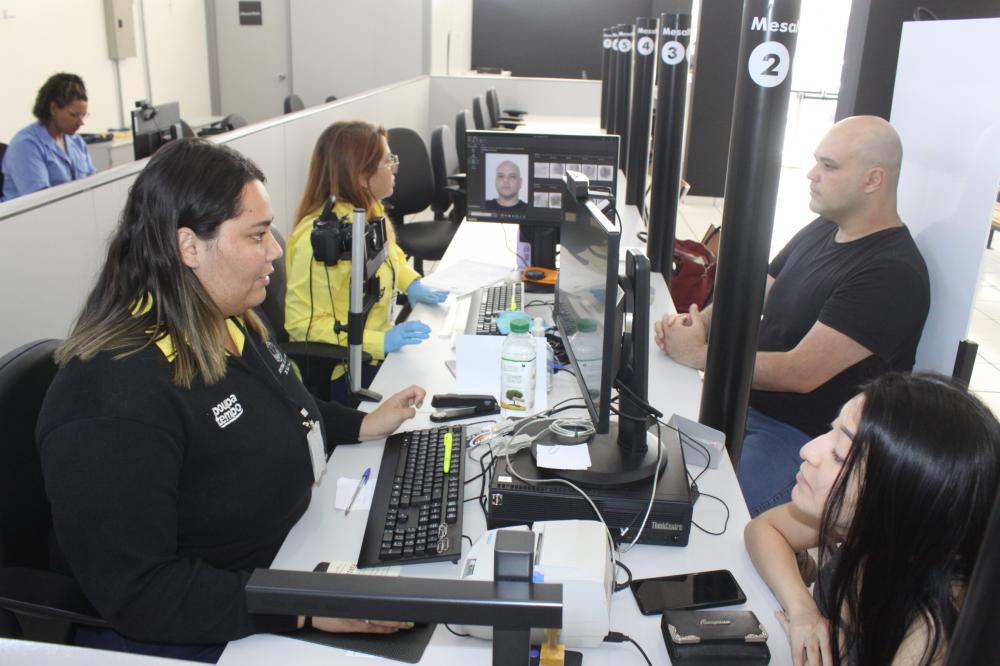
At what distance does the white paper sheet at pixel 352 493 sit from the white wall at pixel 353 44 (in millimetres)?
6864

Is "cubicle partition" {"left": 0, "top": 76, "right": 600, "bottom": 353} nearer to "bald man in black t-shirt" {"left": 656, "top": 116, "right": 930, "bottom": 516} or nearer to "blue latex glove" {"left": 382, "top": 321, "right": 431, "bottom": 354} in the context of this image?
"blue latex glove" {"left": 382, "top": 321, "right": 431, "bottom": 354}

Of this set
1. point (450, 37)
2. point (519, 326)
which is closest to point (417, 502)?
point (519, 326)

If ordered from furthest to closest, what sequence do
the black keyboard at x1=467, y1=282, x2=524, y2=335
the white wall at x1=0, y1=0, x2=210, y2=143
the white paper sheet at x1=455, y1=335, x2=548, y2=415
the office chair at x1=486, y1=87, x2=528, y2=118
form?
the office chair at x1=486, y1=87, x2=528, y2=118 < the white wall at x1=0, y1=0, x2=210, y2=143 < the black keyboard at x1=467, y1=282, x2=524, y2=335 < the white paper sheet at x1=455, y1=335, x2=548, y2=415

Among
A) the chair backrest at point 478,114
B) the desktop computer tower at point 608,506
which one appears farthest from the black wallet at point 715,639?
the chair backrest at point 478,114

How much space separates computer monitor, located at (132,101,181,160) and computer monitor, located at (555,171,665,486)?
8.63 ft

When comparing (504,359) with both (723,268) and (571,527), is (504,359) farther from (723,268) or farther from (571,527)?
(571,527)

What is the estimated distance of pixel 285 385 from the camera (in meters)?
1.47

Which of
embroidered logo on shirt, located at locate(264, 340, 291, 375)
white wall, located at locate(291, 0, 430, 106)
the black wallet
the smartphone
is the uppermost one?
white wall, located at locate(291, 0, 430, 106)

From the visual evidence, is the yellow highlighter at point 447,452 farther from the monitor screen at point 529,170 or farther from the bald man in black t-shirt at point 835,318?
the monitor screen at point 529,170

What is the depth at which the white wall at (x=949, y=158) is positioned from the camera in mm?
1726

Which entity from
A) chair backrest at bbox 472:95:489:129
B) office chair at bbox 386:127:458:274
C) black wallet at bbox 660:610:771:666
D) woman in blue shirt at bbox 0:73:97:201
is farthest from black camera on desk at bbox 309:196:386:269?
chair backrest at bbox 472:95:489:129

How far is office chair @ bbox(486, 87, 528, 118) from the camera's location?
6.89 metres

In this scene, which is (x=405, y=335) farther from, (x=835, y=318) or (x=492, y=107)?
(x=492, y=107)

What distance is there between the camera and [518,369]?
173 centimetres
